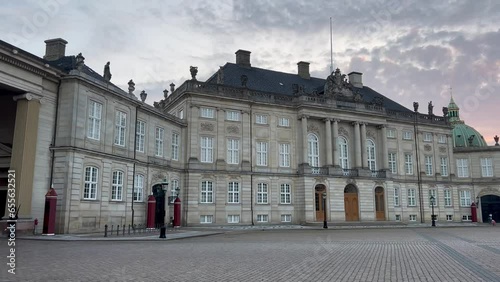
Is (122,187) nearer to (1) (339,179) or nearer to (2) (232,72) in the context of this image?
(2) (232,72)

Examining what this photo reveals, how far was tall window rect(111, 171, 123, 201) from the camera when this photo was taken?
3252 cm

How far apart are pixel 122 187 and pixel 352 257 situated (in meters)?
22.4

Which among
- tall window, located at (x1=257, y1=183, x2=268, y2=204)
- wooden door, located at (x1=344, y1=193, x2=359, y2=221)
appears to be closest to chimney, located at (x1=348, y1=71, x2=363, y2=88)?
wooden door, located at (x1=344, y1=193, x2=359, y2=221)

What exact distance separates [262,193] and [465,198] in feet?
109

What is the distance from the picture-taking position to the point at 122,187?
33500mm

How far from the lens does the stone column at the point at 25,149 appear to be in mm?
26031

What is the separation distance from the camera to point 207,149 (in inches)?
1745

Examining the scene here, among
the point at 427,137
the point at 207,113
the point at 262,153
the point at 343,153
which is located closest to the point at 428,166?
the point at 427,137

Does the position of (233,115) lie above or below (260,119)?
above

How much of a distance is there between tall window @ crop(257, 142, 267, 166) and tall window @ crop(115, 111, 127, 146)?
1694 centimetres

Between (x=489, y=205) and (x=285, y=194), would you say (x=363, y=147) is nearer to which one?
(x=285, y=194)

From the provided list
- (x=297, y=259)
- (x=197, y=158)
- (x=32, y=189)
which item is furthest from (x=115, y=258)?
(x=197, y=158)

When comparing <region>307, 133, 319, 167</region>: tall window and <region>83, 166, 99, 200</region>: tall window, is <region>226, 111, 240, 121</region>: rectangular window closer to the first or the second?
<region>307, 133, 319, 167</region>: tall window

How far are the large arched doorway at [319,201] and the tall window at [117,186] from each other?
23.3 m
